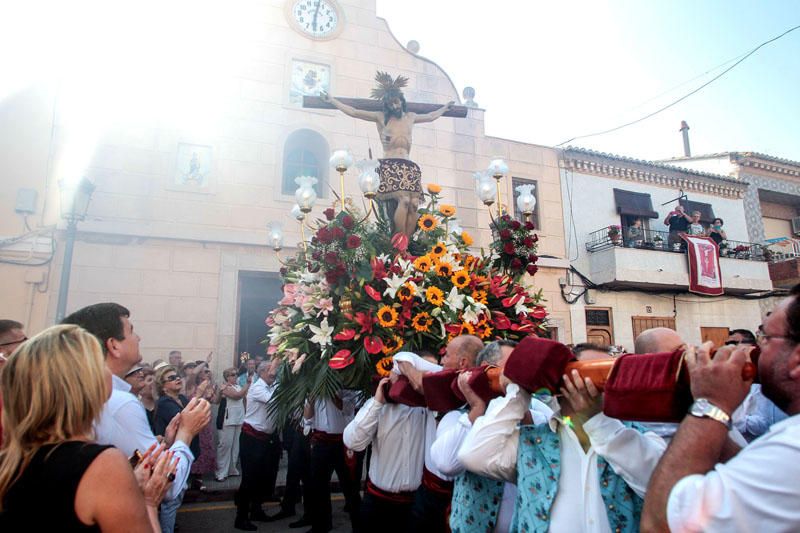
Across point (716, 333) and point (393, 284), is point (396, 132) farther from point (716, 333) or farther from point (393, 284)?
point (716, 333)

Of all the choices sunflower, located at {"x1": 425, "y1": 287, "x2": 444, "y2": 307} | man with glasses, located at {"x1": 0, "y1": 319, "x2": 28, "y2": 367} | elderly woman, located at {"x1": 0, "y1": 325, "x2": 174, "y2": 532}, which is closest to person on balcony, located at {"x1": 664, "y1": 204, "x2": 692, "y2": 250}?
sunflower, located at {"x1": 425, "y1": 287, "x2": 444, "y2": 307}

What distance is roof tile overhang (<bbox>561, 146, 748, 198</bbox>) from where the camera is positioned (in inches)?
570

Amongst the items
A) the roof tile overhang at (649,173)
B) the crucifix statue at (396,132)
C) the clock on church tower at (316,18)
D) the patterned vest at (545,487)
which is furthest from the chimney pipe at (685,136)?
the patterned vest at (545,487)

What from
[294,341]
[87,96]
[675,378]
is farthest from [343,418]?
[87,96]

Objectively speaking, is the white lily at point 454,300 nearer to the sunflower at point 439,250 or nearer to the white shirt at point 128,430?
the sunflower at point 439,250

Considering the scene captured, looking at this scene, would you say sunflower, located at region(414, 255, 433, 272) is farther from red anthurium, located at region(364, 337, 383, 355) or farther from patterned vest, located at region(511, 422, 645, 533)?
patterned vest, located at region(511, 422, 645, 533)

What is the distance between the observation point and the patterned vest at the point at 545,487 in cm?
171

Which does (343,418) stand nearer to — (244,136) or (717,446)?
(717,446)

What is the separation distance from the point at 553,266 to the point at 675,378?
12.5m

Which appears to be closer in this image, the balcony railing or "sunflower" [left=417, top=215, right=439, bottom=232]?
"sunflower" [left=417, top=215, right=439, bottom=232]

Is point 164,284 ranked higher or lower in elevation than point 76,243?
lower

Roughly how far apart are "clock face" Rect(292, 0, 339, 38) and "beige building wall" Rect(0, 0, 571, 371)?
0.84 feet

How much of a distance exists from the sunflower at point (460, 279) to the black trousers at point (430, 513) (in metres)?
1.35

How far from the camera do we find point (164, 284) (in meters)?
9.75
